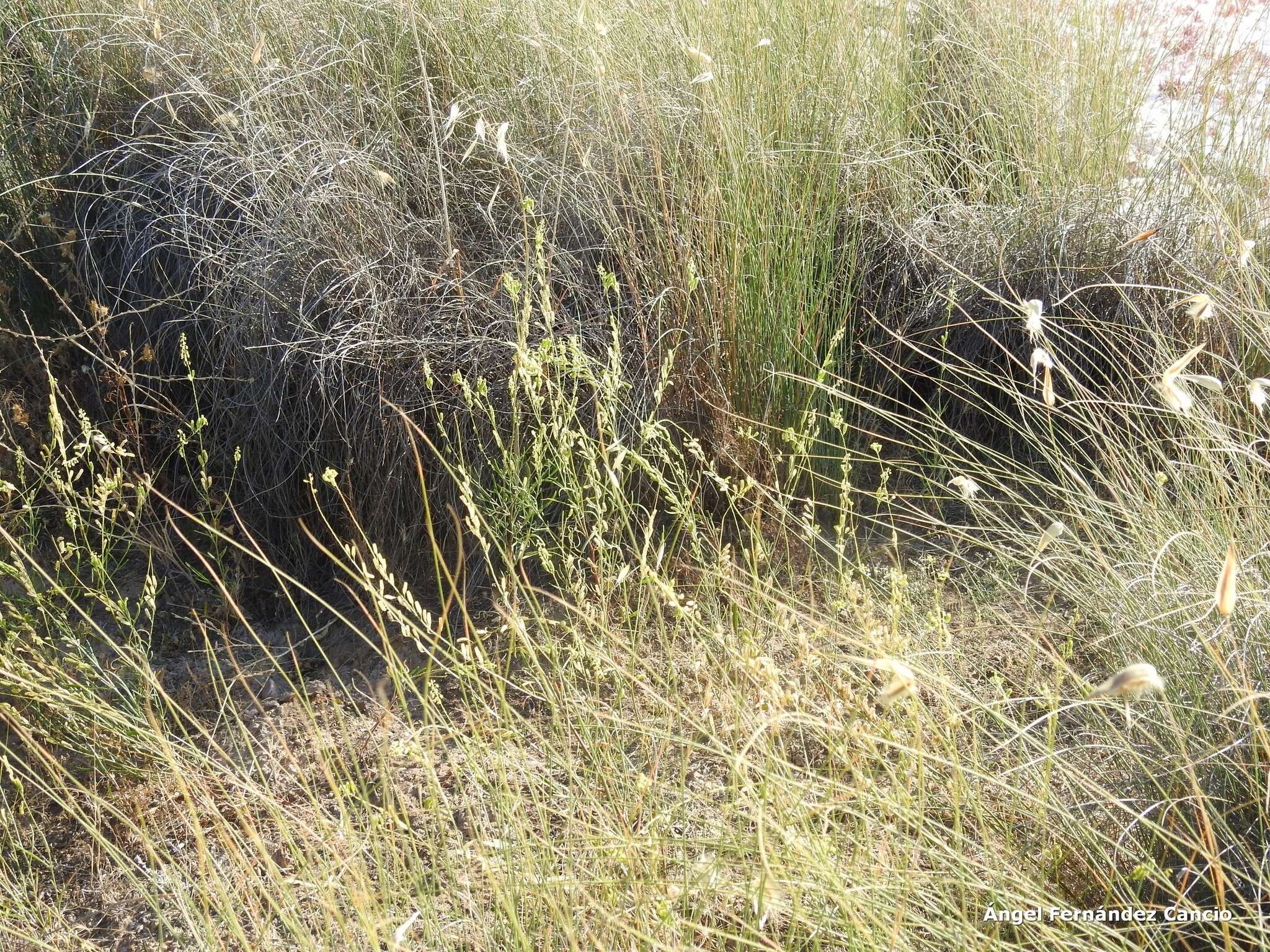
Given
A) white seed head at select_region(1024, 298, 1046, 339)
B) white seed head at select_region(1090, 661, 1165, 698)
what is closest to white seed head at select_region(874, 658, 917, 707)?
white seed head at select_region(1090, 661, 1165, 698)

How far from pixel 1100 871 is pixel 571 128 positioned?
82.4 inches

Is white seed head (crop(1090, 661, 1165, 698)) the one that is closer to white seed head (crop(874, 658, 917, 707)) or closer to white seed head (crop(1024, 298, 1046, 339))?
white seed head (crop(874, 658, 917, 707))

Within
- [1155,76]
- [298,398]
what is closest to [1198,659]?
[298,398]

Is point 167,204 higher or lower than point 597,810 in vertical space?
higher

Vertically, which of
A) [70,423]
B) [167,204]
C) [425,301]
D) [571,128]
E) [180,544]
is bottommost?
[180,544]

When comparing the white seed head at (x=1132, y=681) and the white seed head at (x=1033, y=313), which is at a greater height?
the white seed head at (x=1033, y=313)

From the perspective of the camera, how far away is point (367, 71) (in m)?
2.95

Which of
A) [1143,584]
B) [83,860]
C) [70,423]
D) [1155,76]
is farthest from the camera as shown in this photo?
[1155,76]

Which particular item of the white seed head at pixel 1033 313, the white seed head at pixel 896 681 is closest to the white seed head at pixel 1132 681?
the white seed head at pixel 896 681

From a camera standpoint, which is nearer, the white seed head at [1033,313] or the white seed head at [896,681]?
the white seed head at [896,681]

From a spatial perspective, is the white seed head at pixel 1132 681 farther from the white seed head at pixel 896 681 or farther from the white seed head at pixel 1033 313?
the white seed head at pixel 1033 313

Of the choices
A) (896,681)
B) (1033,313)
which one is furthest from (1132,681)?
(1033,313)

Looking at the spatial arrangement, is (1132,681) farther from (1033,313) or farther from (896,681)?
(1033,313)

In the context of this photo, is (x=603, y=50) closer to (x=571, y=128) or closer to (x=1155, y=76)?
(x=571, y=128)
